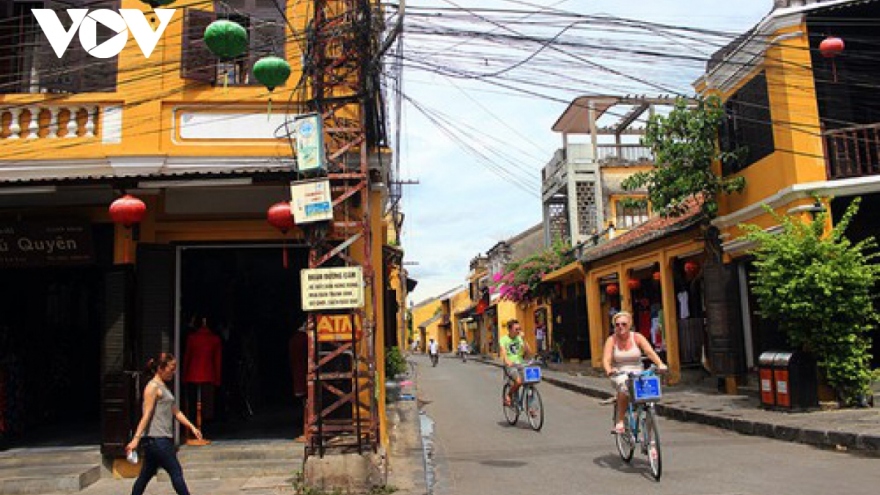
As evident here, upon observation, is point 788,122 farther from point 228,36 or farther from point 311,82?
point 228,36

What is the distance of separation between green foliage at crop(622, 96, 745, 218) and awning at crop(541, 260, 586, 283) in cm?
830

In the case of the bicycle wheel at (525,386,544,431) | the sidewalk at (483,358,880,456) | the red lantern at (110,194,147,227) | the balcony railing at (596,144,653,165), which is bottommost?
the sidewalk at (483,358,880,456)

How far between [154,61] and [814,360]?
10.8 m

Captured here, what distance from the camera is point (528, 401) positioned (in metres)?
11.1

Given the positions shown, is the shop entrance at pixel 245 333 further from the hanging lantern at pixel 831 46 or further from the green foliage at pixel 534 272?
the green foliage at pixel 534 272

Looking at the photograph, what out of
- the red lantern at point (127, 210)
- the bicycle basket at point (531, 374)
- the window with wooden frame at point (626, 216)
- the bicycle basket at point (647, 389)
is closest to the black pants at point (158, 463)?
the red lantern at point (127, 210)

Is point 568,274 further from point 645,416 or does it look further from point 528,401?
point 645,416

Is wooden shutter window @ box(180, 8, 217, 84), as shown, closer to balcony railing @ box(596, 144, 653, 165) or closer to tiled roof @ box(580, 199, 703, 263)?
tiled roof @ box(580, 199, 703, 263)

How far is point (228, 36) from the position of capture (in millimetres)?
7656

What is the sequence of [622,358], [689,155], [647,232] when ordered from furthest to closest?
[647,232]
[689,155]
[622,358]

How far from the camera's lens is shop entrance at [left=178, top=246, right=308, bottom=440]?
971 cm

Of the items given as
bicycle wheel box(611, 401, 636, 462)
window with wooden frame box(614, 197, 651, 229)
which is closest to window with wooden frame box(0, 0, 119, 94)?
bicycle wheel box(611, 401, 636, 462)

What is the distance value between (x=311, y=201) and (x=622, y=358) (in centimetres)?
387

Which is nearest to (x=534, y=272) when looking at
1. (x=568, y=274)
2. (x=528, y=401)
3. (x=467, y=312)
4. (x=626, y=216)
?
(x=568, y=274)
